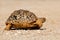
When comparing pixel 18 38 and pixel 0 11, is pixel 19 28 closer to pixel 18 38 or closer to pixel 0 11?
pixel 18 38

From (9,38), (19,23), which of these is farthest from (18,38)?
(19,23)

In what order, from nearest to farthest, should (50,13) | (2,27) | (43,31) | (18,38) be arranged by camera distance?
(18,38), (43,31), (2,27), (50,13)

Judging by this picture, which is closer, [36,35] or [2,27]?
[36,35]

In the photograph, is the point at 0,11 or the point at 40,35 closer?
the point at 40,35

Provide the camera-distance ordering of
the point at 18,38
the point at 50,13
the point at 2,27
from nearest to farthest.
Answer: the point at 18,38 → the point at 2,27 → the point at 50,13

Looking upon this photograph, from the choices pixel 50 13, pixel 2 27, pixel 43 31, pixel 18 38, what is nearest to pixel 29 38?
pixel 18 38

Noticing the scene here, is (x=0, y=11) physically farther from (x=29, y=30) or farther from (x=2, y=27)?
(x=29, y=30)

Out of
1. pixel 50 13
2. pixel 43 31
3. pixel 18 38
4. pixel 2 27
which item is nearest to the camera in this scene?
pixel 18 38

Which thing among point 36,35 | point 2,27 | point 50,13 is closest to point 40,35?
point 36,35
